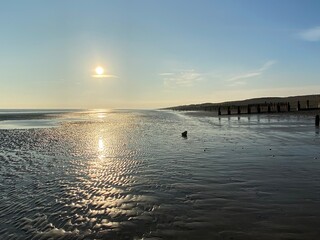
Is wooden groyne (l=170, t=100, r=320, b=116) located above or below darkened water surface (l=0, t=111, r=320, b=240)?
above

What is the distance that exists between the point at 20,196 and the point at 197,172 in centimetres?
615

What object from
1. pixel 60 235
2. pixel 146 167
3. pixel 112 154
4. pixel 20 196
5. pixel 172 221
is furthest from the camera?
pixel 112 154

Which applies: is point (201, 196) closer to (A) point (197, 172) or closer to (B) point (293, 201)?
(B) point (293, 201)

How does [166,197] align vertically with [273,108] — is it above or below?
below

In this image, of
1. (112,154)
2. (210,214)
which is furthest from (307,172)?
(112,154)

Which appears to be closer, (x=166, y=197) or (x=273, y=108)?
(x=166, y=197)

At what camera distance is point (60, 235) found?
262 inches

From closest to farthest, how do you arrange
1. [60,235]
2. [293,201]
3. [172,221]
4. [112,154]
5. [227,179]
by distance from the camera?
1. [60,235]
2. [172,221]
3. [293,201]
4. [227,179]
5. [112,154]

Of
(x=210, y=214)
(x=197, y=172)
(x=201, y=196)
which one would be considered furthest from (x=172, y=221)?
(x=197, y=172)

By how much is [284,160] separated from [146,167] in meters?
5.94

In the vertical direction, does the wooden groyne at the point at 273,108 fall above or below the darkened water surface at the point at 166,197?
above

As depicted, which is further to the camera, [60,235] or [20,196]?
[20,196]

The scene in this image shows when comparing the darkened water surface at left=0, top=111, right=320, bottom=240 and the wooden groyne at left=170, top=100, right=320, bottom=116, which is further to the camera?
the wooden groyne at left=170, top=100, right=320, bottom=116

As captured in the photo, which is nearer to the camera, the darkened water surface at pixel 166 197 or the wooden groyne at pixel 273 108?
the darkened water surface at pixel 166 197
